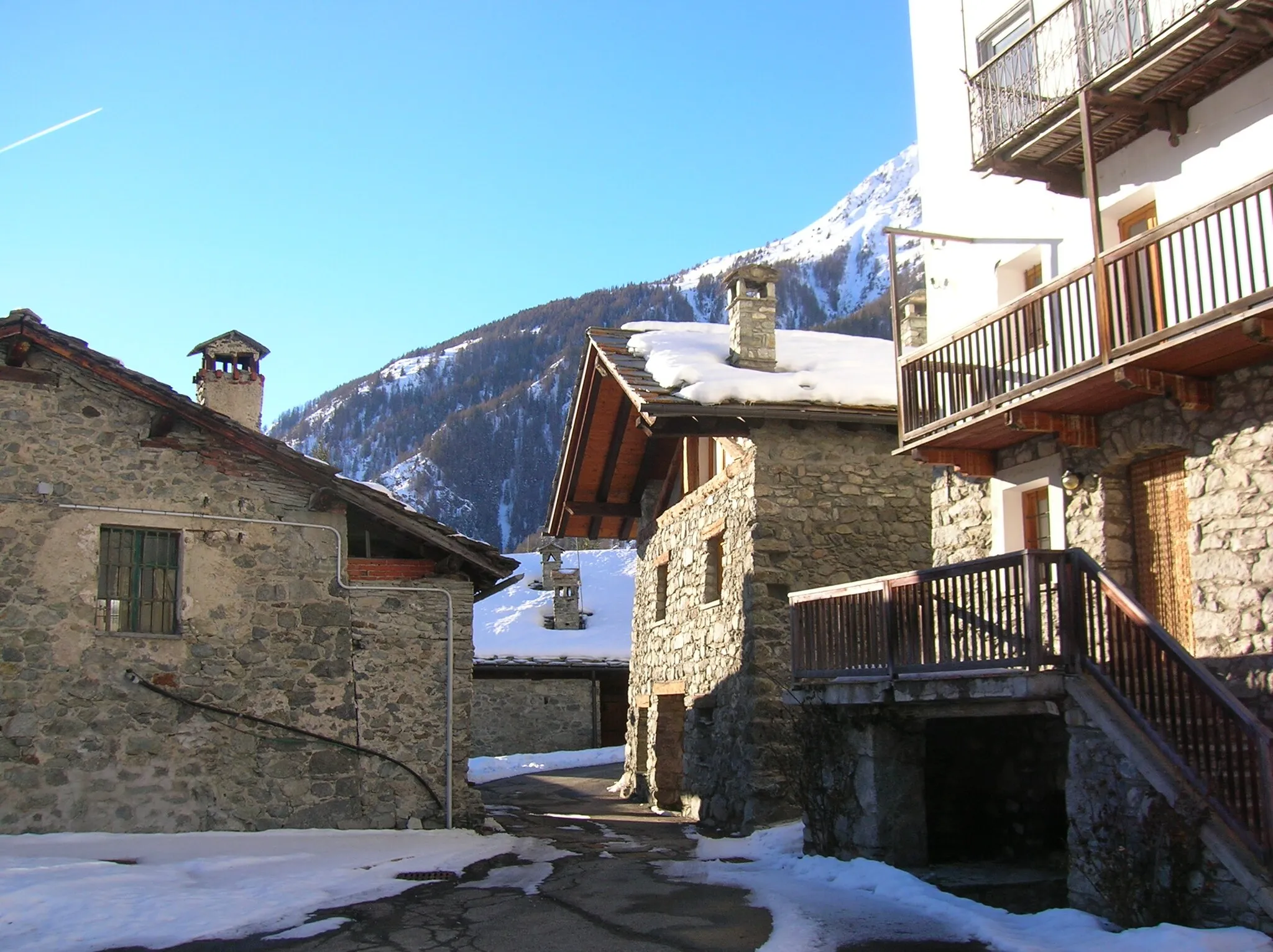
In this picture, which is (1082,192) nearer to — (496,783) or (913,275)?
(496,783)

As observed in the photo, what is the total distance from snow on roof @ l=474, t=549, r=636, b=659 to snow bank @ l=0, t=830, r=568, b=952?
13751 mm

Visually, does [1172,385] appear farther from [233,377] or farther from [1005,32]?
[233,377]

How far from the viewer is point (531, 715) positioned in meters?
29.0

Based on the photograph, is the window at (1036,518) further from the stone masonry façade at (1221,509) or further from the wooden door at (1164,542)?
the wooden door at (1164,542)

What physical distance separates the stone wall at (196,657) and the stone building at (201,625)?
0.02m

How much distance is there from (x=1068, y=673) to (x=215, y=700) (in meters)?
8.68

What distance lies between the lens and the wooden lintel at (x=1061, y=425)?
10.8 m

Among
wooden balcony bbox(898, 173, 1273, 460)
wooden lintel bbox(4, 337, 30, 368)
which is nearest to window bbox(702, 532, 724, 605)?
wooden balcony bbox(898, 173, 1273, 460)

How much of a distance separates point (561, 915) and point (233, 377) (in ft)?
34.2

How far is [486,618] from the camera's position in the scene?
33250mm

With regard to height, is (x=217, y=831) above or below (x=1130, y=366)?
below

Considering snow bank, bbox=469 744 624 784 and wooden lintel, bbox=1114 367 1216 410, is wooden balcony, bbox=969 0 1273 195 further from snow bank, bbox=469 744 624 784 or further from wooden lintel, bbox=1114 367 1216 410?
snow bank, bbox=469 744 624 784

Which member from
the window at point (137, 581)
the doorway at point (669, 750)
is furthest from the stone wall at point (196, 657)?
the doorway at point (669, 750)

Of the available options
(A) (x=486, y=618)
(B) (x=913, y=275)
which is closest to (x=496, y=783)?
(A) (x=486, y=618)
